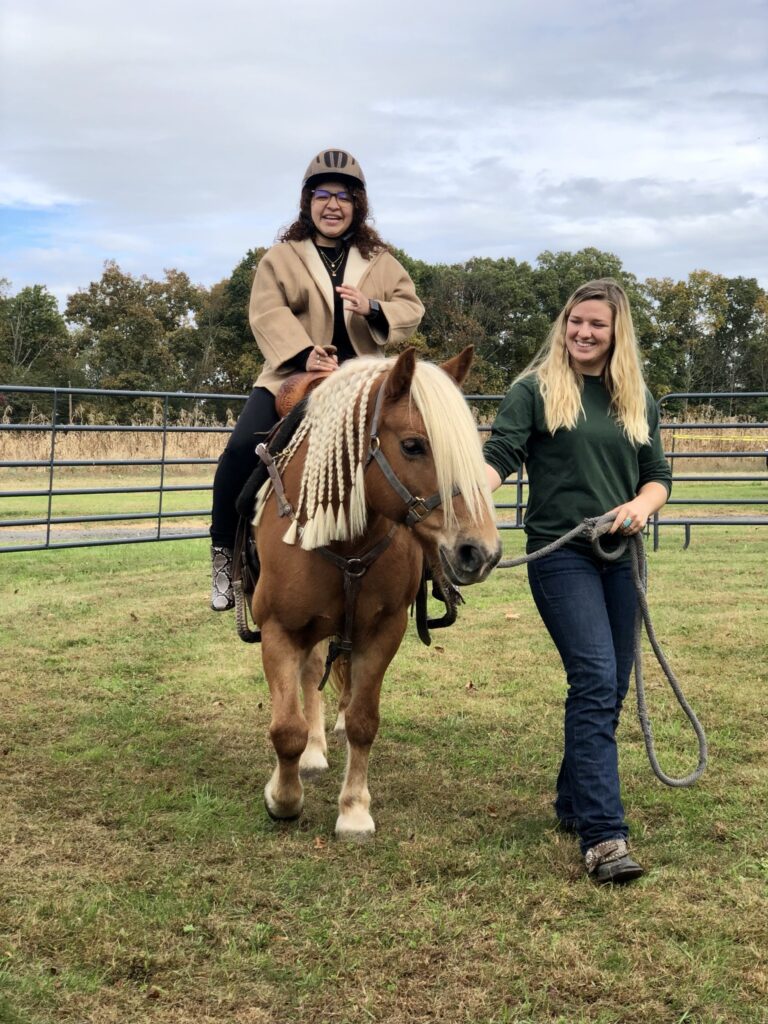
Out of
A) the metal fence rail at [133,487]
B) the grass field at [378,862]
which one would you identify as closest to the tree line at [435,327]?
the metal fence rail at [133,487]

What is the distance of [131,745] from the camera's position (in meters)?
5.00

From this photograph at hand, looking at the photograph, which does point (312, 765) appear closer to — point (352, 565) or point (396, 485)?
point (352, 565)

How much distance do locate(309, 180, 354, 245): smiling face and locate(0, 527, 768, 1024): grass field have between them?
2578 mm

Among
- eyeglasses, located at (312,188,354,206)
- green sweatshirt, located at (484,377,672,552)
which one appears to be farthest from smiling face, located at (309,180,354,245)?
green sweatshirt, located at (484,377,672,552)

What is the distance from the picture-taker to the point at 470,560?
3.10 metres

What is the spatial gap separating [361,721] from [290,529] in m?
0.88

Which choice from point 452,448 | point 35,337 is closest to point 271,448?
point 452,448

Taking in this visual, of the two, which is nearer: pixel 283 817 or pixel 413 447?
pixel 413 447

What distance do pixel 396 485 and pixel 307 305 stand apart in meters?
1.51

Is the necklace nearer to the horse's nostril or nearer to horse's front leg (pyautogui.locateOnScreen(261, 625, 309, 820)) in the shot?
horse's front leg (pyautogui.locateOnScreen(261, 625, 309, 820))

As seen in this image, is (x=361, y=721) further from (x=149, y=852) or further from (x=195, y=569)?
(x=195, y=569)

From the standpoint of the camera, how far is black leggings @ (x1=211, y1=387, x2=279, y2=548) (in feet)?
14.2

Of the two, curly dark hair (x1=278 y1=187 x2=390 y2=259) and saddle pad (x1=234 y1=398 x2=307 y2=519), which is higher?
curly dark hair (x1=278 y1=187 x2=390 y2=259)

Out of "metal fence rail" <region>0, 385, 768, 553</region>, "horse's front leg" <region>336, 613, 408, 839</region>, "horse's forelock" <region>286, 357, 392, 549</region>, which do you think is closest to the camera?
"horse's forelock" <region>286, 357, 392, 549</region>
